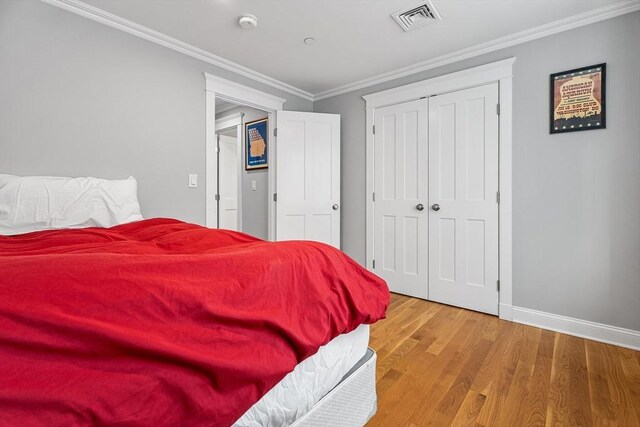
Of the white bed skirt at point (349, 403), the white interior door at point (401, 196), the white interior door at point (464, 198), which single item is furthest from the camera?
the white interior door at point (401, 196)

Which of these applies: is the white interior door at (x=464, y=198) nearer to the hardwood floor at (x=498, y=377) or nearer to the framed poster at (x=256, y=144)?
the hardwood floor at (x=498, y=377)

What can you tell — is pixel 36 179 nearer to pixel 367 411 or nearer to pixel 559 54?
pixel 367 411

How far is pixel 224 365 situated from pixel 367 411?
2.76 ft

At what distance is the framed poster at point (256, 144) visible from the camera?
375 centimetres

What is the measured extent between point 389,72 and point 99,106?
2.61 metres

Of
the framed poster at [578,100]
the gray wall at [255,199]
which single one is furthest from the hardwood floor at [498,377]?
the gray wall at [255,199]

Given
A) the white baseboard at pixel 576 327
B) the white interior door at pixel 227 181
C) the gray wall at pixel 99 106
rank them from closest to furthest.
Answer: the gray wall at pixel 99 106 → the white baseboard at pixel 576 327 → the white interior door at pixel 227 181

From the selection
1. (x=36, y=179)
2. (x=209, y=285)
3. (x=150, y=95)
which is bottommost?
(x=209, y=285)

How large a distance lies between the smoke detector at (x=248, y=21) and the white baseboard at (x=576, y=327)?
119 inches

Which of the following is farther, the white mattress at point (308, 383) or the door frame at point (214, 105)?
the door frame at point (214, 105)

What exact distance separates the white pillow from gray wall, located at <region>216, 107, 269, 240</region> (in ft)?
5.83

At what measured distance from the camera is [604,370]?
174cm

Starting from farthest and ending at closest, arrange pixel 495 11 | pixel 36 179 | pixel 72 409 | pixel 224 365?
pixel 495 11 → pixel 36 179 → pixel 224 365 → pixel 72 409

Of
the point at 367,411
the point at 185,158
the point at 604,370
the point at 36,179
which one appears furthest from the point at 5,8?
the point at 604,370
